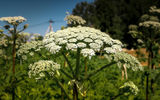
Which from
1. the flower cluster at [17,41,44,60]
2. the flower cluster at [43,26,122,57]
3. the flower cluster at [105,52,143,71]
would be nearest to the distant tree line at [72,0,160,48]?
the flower cluster at [17,41,44,60]

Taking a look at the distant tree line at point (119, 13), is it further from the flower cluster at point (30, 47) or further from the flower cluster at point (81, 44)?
the flower cluster at point (81, 44)

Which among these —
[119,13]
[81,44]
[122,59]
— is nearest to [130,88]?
[122,59]

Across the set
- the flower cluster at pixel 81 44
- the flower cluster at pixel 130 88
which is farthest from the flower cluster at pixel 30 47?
the flower cluster at pixel 130 88

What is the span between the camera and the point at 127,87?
317 centimetres

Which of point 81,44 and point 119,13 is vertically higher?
point 119,13

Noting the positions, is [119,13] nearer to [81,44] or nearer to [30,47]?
[30,47]

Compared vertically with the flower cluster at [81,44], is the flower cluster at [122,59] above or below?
below

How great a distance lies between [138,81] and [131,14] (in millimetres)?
39417

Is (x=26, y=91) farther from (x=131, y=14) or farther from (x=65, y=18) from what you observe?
(x=131, y=14)

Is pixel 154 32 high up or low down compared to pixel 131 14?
down

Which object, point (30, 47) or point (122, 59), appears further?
point (30, 47)

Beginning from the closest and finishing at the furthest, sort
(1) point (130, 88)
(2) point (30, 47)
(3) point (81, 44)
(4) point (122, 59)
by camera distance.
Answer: (3) point (81, 44) → (4) point (122, 59) → (1) point (130, 88) → (2) point (30, 47)

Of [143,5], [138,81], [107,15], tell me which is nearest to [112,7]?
[107,15]

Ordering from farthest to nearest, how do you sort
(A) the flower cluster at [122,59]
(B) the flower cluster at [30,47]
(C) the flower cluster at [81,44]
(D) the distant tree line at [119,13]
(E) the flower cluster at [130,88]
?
(D) the distant tree line at [119,13] → (B) the flower cluster at [30,47] → (E) the flower cluster at [130,88] → (A) the flower cluster at [122,59] → (C) the flower cluster at [81,44]
